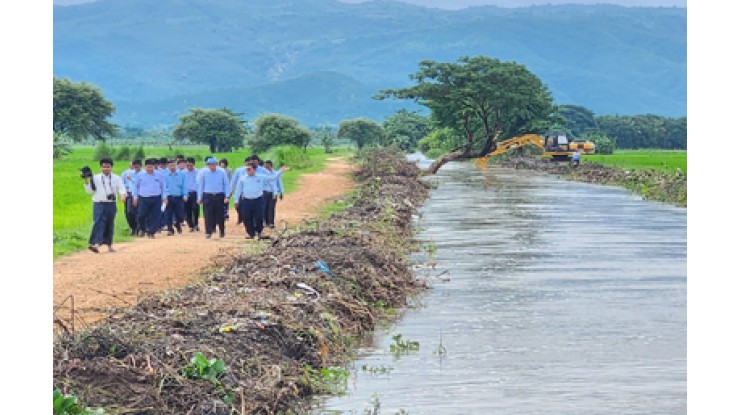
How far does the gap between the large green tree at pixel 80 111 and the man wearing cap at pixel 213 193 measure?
57.9 m

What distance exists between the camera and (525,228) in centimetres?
2859

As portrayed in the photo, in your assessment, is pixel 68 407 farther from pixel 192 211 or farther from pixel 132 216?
pixel 192 211

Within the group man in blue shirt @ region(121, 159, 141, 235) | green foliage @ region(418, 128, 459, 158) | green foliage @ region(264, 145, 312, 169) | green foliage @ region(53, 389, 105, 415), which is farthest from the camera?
green foliage @ region(418, 128, 459, 158)

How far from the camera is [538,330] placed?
45.9 feet

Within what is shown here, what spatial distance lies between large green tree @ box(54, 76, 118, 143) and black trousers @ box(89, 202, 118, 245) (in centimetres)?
6012

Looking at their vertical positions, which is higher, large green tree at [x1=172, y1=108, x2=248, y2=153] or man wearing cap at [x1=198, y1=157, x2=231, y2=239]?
large green tree at [x1=172, y1=108, x2=248, y2=153]

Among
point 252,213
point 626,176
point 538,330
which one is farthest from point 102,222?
point 626,176

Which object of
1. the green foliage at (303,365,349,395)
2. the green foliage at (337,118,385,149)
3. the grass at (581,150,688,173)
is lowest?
the green foliage at (303,365,349,395)

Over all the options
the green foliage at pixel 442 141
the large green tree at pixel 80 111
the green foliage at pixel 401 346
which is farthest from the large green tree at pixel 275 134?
the green foliage at pixel 401 346

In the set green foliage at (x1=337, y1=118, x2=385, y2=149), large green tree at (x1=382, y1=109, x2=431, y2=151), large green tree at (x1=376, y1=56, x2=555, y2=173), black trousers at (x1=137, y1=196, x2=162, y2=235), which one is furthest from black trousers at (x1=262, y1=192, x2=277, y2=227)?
green foliage at (x1=337, y1=118, x2=385, y2=149)

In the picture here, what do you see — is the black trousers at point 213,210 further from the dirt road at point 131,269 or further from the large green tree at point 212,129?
the large green tree at point 212,129

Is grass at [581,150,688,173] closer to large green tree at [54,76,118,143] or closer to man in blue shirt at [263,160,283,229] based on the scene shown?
man in blue shirt at [263,160,283,229]

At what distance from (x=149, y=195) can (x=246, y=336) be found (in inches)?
496

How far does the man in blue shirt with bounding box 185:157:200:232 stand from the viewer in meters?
24.5
